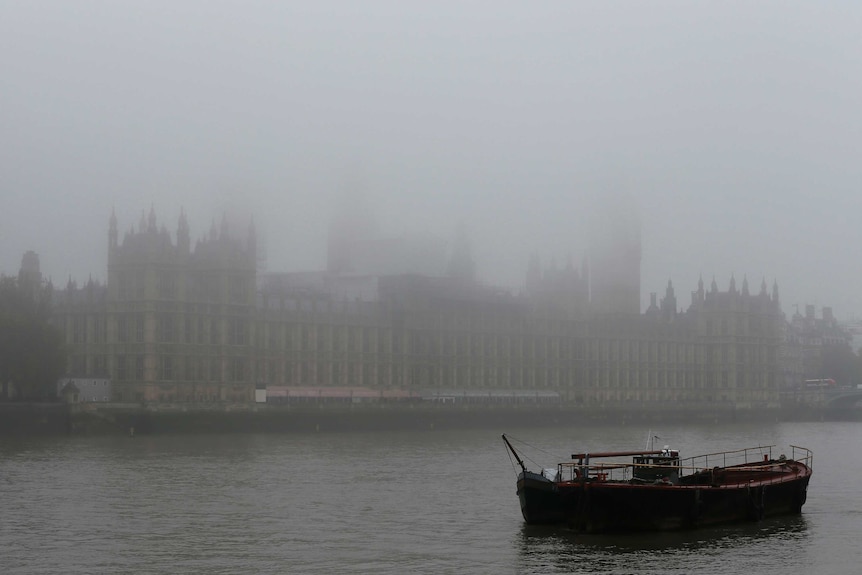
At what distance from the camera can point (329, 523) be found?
3956cm

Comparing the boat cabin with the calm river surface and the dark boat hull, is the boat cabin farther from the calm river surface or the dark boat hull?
the calm river surface

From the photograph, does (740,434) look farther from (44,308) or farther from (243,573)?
(243,573)

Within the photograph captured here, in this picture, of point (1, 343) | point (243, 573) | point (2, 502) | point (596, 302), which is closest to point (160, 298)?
point (1, 343)

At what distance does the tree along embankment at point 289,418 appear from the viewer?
77.6 meters

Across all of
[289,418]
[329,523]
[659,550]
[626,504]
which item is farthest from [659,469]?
[289,418]

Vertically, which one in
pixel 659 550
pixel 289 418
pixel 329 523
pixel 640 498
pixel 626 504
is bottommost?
pixel 659 550

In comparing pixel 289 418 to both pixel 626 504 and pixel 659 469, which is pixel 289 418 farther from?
pixel 626 504

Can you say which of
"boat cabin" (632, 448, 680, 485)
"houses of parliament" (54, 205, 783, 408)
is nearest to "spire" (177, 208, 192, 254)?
"houses of parliament" (54, 205, 783, 408)

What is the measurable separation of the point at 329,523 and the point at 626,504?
917 centimetres

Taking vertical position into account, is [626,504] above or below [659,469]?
below

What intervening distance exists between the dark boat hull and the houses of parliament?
56.4m

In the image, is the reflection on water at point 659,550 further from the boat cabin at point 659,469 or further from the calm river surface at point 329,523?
the boat cabin at point 659,469

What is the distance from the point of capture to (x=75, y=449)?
66.6 metres

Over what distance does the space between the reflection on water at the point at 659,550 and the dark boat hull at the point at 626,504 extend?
32 cm
